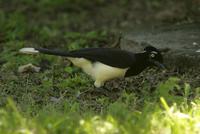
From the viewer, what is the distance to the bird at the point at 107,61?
21.6 ft

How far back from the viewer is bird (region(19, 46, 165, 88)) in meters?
6.59

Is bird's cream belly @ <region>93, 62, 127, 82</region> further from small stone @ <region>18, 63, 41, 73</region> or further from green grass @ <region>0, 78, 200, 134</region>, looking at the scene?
small stone @ <region>18, 63, 41, 73</region>

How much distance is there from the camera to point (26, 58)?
27.6 ft

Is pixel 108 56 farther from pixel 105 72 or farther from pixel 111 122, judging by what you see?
pixel 111 122

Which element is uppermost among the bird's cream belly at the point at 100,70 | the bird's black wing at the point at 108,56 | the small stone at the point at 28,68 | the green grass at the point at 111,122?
the green grass at the point at 111,122

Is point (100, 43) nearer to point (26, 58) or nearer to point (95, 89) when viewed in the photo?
point (26, 58)

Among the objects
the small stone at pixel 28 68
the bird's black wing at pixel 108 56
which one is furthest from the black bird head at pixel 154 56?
the small stone at pixel 28 68

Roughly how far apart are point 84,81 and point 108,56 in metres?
0.65

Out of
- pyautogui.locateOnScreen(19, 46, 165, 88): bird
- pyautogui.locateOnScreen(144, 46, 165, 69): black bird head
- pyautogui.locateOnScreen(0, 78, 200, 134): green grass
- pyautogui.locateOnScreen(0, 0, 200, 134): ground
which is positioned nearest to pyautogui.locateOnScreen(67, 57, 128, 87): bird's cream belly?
pyautogui.locateOnScreen(19, 46, 165, 88): bird

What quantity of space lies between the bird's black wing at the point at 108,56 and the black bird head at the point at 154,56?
21 centimetres

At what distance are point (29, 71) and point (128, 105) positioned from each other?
2466mm

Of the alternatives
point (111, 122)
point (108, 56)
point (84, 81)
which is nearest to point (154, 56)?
point (108, 56)

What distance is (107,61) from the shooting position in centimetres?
659

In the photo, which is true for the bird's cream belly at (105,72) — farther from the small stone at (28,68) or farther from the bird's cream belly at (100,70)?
the small stone at (28,68)
